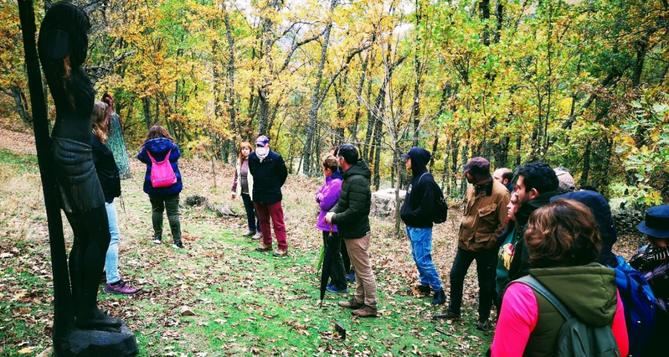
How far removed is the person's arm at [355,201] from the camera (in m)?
5.08

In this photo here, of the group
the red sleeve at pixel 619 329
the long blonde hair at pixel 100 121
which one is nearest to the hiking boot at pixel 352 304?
the long blonde hair at pixel 100 121

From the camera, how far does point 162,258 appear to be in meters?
6.46

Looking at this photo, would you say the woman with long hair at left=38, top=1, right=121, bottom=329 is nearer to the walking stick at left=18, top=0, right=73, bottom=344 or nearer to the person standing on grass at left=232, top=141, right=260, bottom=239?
the walking stick at left=18, top=0, right=73, bottom=344

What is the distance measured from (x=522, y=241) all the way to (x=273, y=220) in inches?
207

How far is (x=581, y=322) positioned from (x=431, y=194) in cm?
418

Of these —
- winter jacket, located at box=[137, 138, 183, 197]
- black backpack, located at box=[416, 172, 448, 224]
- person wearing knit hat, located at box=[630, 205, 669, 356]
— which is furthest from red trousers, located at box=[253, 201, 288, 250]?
person wearing knit hat, located at box=[630, 205, 669, 356]

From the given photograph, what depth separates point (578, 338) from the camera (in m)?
1.81

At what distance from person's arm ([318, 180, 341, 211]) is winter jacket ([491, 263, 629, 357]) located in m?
4.18

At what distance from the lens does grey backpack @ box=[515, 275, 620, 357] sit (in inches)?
71.2

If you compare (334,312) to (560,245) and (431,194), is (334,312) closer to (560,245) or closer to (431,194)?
(431,194)

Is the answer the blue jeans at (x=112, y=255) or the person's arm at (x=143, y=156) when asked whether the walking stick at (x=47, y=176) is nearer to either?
the blue jeans at (x=112, y=255)

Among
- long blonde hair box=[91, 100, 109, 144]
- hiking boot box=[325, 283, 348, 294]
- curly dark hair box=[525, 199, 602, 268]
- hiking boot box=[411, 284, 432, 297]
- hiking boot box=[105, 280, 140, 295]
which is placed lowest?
hiking boot box=[411, 284, 432, 297]

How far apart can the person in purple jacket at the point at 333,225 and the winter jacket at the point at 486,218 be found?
6.14 feet

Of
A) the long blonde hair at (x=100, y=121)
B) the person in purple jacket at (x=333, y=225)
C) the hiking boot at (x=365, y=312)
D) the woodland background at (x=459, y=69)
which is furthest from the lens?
the woodland background at (x=459, y=69)
